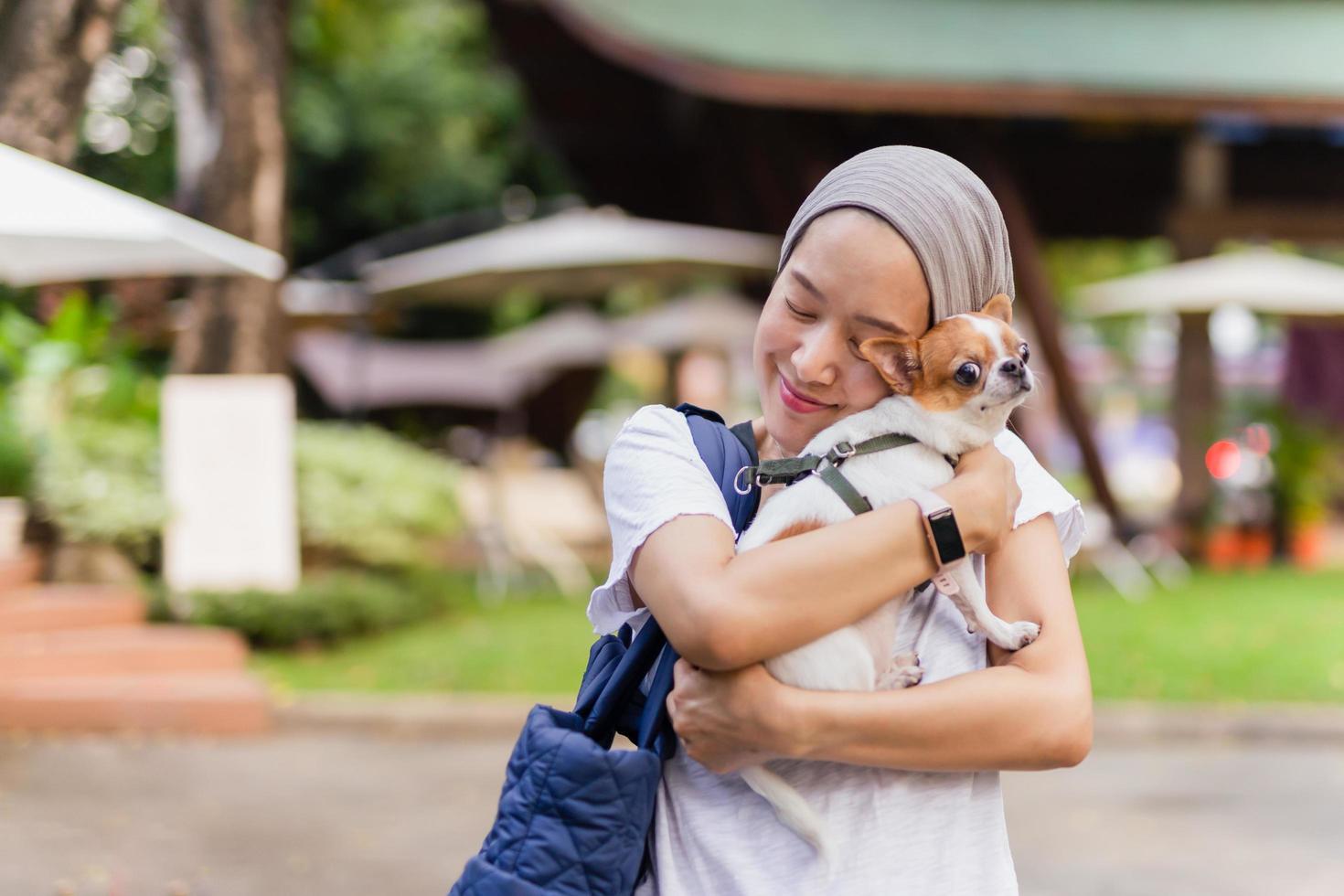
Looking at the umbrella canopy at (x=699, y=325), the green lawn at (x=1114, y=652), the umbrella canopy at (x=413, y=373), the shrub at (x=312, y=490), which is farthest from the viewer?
the umbrella canopy at (x=413, y=373)

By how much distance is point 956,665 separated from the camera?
1697 millimetres

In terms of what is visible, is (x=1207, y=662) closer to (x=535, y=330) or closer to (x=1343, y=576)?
(x=1343, y=576)

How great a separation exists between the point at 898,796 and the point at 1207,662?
8762mm

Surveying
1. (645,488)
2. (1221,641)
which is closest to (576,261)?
(1221,641)

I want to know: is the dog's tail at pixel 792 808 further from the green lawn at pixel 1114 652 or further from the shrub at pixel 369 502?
the shrub at pixel 369 502

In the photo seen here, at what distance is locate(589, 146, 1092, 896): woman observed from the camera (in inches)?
61.1

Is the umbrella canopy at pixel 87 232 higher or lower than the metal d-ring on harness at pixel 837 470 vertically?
higher

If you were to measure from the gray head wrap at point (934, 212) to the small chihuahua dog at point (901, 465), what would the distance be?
0.04 m

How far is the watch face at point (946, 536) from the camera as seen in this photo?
157 cm

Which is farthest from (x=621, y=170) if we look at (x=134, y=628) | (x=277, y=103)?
(x=134, y=628)

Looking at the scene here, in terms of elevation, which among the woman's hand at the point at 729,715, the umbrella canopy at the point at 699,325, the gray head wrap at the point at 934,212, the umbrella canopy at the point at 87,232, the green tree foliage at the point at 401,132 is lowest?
the woman's hand at the point at 729,715

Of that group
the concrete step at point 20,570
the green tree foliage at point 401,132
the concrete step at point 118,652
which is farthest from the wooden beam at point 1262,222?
the concrete step at point 20,570

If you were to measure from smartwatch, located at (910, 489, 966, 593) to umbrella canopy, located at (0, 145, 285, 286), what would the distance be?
490 cm

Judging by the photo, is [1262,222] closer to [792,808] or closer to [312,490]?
[312,490]
